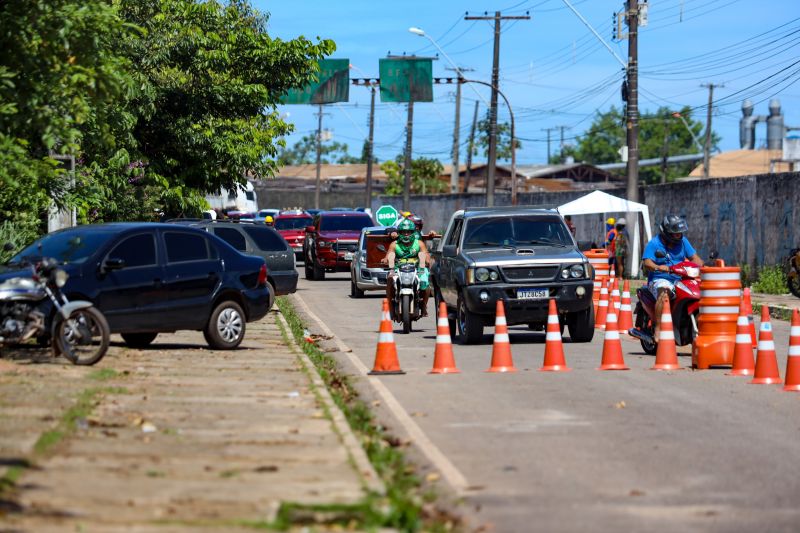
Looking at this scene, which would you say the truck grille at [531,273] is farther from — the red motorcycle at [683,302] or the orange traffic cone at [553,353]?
the orange traffic cone at [553,353]

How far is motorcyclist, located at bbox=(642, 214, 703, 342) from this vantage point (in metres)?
17.0

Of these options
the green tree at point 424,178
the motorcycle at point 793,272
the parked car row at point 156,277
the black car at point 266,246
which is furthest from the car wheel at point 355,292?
the green tree at point 424,178

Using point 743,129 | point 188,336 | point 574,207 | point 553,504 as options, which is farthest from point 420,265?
point 743,129

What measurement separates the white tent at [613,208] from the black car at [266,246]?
16.0m

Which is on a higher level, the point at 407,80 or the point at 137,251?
the point at 407,80

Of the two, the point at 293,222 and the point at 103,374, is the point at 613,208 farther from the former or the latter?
the point at 103,374

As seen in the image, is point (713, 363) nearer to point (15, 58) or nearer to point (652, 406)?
point (652, 406)

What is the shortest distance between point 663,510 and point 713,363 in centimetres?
820

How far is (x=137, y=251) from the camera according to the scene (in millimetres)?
17469

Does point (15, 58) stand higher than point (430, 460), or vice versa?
point (15, 58)

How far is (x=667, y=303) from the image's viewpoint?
16.0 meters

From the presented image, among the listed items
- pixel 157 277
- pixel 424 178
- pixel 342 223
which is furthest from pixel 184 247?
pixel 424 178

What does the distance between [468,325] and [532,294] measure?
103 cm

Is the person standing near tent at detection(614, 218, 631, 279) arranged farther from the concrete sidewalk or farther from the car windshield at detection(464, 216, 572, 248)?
the concrete sidewalk
